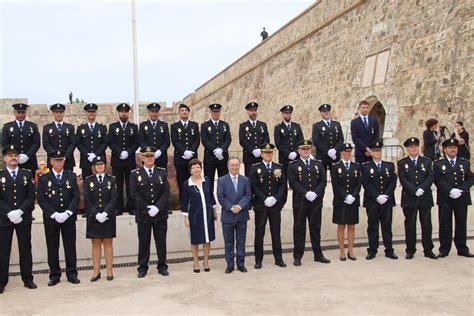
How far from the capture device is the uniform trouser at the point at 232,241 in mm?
5770

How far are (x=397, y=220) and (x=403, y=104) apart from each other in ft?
16.6

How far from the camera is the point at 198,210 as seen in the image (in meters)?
5.89

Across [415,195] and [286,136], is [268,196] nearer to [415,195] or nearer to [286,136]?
[286,136]

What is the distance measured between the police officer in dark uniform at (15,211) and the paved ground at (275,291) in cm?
22

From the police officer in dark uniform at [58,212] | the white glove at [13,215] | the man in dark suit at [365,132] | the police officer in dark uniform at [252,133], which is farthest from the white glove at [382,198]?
the white glove at [13,215]

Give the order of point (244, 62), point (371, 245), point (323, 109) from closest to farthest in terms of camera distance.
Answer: point (371, 245) → point (323, 109) → point (244, 62)

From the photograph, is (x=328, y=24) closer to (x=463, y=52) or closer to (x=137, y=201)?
(x=463, y=52)

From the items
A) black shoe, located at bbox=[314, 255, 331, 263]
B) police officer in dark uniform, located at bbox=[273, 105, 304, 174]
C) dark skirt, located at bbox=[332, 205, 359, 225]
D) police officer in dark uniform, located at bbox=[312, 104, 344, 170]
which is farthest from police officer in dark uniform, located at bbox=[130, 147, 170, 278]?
police officer in dark uniform, located at bbox=[312, 104, 344, 170]

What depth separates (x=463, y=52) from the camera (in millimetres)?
10102

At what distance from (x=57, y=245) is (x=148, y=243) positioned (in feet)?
3.27

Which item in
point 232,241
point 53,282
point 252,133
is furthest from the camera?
point 252,133

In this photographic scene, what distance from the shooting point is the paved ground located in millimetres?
4281

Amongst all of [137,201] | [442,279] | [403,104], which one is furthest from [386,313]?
[403,104]

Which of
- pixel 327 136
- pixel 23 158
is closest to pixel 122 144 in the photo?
pixel 23 158
